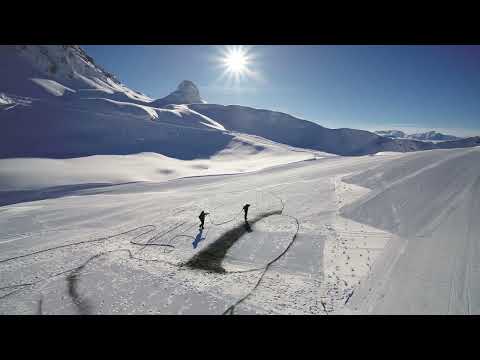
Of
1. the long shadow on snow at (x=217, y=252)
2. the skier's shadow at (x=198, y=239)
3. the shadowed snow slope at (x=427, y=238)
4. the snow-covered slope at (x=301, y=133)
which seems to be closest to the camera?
the shadowed snow slope at (x=427, y=238)

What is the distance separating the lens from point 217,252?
47.3 feet

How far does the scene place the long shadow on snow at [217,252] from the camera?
1305 centimetres

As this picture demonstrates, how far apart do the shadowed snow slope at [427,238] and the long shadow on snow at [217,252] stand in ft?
22.9

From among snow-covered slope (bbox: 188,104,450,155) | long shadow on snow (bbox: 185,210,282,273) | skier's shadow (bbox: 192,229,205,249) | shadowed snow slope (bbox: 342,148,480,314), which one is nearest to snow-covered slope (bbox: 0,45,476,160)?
snow-covered slope (bbox: 188,104,450,155)

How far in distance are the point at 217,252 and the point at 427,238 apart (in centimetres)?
1149

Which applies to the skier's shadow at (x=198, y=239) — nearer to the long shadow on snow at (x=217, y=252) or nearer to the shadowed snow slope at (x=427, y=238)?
the long shadow on snow at (x=217, y=252)

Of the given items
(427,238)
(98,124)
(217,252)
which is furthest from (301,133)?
(217,252)

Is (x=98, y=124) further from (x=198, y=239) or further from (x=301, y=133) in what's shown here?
(x=301, y=133)

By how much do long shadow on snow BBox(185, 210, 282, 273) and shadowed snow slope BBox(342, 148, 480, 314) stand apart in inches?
274

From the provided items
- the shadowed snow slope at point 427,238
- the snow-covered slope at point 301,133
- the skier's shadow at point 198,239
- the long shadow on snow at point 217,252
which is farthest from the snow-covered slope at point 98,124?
the shadowed snow slope at point 427,238
